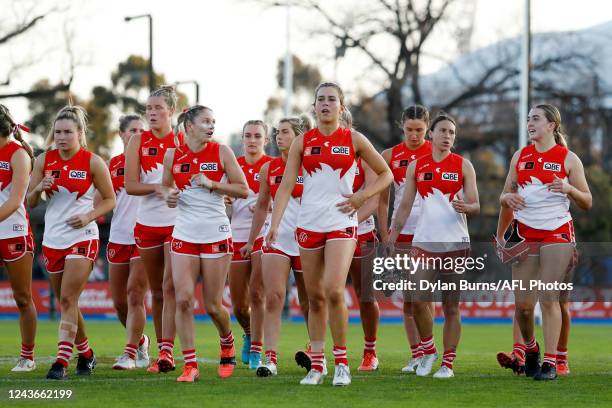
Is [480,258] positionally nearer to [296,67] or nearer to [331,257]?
[331,257]

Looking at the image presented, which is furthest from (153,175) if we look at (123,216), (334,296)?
(334,296)

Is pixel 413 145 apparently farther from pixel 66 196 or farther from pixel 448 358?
pixel 66 196

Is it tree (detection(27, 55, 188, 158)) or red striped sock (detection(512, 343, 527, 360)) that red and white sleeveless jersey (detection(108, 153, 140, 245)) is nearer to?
red striped sock (detection(512, 343, 527, 360))

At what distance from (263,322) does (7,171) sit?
119 inches

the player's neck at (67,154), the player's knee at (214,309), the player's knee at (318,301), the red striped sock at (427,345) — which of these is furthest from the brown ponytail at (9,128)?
the red striped sock at (427,345)

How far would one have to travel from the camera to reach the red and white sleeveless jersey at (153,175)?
1109cm

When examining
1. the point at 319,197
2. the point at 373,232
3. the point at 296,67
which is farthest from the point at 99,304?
the point at 296,67

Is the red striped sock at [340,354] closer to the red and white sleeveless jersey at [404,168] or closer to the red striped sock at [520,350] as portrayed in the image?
the red and white sleeveless jersey at [404,168]

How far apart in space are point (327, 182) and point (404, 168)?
2.21 m

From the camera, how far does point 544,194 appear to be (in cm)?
1066

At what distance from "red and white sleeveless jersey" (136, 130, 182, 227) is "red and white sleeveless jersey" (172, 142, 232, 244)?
833 millimetres

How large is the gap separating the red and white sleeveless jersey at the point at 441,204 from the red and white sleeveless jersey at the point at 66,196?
3.14 meters

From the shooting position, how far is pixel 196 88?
34.2 m

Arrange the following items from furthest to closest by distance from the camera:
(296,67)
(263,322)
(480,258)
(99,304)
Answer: (296,67)
(99,304)
(480,258)
(263,322)
